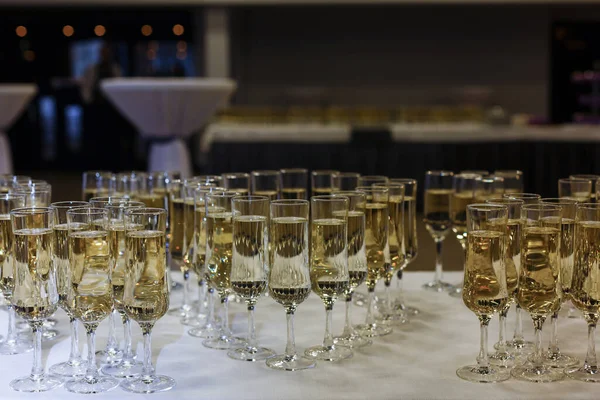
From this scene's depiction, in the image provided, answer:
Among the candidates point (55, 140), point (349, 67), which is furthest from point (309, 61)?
point (55, 140)

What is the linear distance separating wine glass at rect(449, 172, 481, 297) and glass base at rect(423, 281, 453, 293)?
27mm

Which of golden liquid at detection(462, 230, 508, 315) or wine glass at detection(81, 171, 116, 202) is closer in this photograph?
golden liquid at detection(462, 230, 508, 315)

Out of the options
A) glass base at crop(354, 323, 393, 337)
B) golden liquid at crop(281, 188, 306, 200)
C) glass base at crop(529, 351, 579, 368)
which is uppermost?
golden liquid at crop(281, 188, 306, 200)

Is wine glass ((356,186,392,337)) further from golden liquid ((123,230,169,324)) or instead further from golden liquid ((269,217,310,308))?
golden liquid ((123,230,169,324))

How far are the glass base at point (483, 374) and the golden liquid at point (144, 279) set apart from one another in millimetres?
536

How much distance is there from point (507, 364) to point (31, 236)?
0.88 m

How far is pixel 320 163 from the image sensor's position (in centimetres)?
A: 536

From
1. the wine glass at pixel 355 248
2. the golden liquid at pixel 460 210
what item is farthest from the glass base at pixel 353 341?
the golden liquid at pixel 460 210

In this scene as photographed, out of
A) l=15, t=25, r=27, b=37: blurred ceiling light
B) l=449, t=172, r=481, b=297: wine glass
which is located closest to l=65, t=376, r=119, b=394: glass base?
l=449, t=172, r=481, b=297: wine glass

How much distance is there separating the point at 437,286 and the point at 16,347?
107 cm

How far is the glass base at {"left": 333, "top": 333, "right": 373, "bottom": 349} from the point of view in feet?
5.43

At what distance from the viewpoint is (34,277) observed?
1.44 meters

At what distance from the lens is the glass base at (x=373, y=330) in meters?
1.73

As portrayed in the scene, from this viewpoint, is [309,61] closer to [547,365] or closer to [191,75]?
[191,75]
